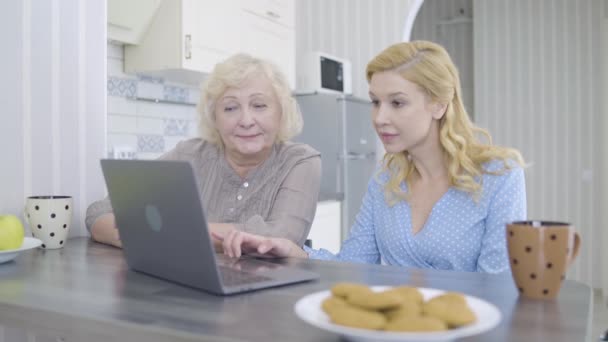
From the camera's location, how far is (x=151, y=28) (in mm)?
3158

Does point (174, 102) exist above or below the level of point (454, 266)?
above

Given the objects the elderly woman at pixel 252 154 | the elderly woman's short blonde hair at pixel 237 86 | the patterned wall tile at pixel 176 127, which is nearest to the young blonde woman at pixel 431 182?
the elderly woman at pixel 252 154

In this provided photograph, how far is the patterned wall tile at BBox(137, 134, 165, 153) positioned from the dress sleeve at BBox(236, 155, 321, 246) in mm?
1787

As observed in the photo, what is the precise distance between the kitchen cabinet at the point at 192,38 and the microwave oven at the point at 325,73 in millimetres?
470

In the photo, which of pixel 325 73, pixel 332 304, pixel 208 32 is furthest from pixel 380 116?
pixel 325 73

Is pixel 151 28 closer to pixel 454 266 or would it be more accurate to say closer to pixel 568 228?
pixel 454 266

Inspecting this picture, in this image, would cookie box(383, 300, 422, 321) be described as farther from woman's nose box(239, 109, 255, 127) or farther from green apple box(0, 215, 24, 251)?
woman's nose box(239, 109, 255, 127)

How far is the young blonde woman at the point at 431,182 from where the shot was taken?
1555 mm

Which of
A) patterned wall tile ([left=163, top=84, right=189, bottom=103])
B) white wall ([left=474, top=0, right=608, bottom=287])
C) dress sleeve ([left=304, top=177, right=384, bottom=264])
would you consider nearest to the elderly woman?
dress sleeve ([left=304, top=177, right=384, bottom=264])

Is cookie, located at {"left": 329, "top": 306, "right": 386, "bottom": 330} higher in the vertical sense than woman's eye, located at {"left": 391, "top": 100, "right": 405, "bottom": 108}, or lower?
lower

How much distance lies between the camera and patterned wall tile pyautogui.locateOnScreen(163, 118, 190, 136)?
356cm

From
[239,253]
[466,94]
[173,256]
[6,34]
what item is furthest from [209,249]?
[466,94]

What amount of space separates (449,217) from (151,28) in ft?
7.02

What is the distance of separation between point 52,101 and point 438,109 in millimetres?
1046
